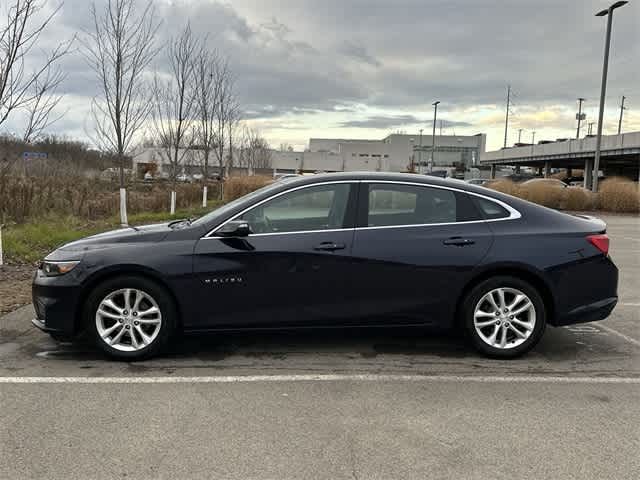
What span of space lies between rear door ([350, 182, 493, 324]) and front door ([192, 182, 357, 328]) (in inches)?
7.3

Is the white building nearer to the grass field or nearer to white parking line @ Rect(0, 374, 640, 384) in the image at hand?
the grass field

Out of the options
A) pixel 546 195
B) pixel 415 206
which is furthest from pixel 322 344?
pixel 546 195

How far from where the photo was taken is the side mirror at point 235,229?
4.34m

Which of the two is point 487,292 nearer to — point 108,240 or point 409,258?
point 409,258

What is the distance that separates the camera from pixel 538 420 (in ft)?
11.4

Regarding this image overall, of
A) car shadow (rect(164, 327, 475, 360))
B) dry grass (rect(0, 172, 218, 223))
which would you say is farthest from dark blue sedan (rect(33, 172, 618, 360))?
dry grass (rect(0, 172, 218, 223))

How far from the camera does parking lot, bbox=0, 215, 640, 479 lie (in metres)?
2.91

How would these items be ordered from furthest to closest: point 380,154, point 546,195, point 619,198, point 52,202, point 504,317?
point 380,154 → point 546,195 → point 619,198 → point 52,202 → point 504,317

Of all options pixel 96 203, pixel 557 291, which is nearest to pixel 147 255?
pixel 557 291

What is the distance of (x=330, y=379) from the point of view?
13.5ft

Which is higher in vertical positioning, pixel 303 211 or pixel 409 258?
pixel 303 211

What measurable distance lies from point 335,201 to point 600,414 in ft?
8.46

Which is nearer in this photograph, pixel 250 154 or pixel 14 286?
pixel 14 286

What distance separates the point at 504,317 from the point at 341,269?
1.50 meters
